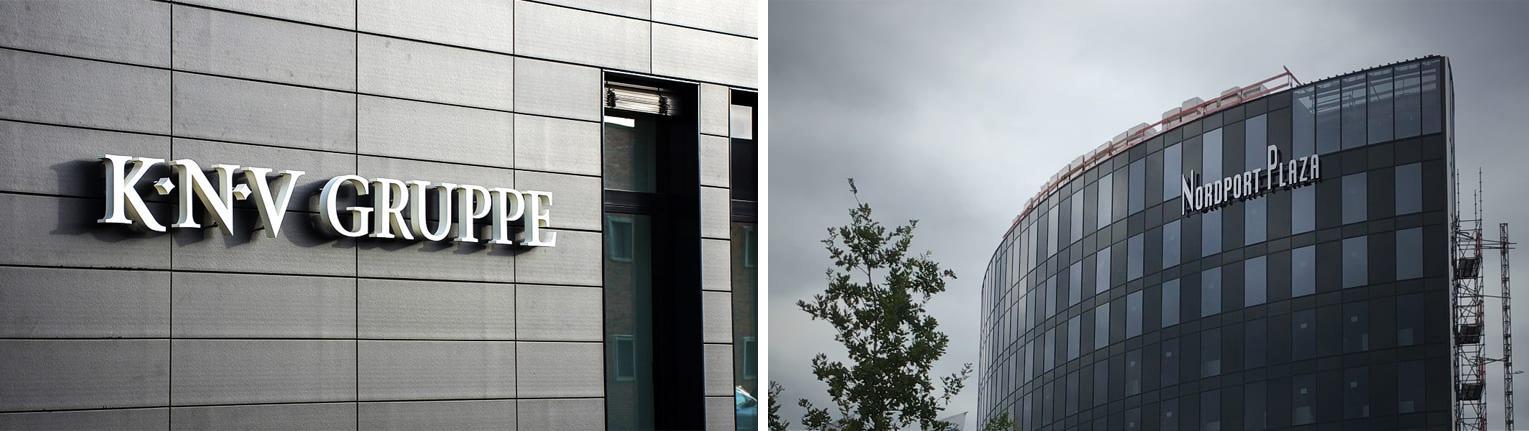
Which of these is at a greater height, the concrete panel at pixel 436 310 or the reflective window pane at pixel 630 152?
the reflective window pane at pixel 630 152

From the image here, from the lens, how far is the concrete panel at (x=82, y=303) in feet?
22.1

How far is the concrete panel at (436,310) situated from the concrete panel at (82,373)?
125 cm

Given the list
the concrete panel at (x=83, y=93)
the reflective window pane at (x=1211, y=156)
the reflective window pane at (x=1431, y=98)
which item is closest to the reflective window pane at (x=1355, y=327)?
the reflective window pane at (x=1431, y=98)

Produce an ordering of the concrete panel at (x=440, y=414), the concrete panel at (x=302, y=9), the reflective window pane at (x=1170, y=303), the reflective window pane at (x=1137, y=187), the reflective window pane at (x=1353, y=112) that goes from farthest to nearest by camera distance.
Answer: the reflective window pane at (x=1137, y=187) → the reflective window pane at (x=1170, y=303) → the reflective window pane at (x=1353, y=112) → the concrete panel at (x=440, y=414) → the concrete panel at (x=302, y=9)

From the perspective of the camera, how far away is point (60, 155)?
22.6 feet

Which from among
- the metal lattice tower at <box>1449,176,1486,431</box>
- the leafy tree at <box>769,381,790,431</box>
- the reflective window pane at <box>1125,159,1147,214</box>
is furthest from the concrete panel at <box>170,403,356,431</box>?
the reflective window pane at <box>1125,159,1147,214</box>

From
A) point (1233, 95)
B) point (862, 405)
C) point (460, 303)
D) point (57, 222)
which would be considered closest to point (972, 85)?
point (1233, 95)

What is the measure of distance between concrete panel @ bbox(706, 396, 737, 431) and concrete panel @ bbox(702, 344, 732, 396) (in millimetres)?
46

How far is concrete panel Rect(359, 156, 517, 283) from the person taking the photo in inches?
313

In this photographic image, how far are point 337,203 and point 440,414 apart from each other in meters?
1.55

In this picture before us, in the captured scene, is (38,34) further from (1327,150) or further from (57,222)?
(1327,150)

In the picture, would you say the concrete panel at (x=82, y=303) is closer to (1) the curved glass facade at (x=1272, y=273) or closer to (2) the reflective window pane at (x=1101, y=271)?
(1) the curved glass facade at (x=1272, y=273)

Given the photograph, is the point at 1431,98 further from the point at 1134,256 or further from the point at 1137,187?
the point at 1134,256

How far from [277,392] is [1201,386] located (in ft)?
78.7
